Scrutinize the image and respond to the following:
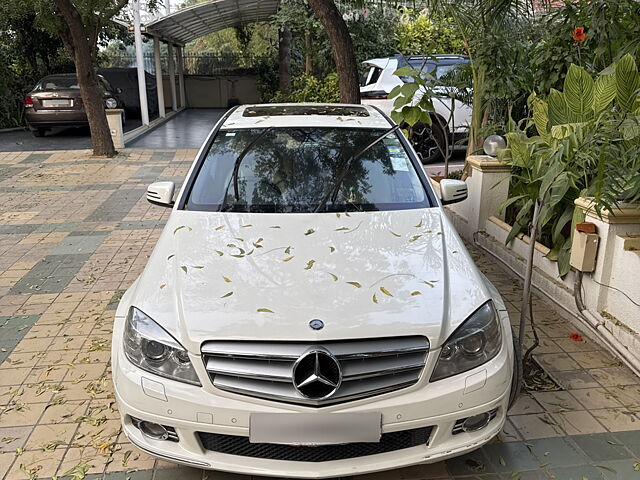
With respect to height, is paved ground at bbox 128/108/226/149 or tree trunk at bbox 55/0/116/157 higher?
tree trunk at bbox 55/0/116/157

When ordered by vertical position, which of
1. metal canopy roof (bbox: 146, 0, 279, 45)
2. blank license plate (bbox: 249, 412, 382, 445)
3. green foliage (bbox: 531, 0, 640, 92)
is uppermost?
metal canopy roof (bbox: 146, 0, 279, 45)

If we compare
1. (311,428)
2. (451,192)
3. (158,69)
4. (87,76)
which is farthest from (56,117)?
(311,428)

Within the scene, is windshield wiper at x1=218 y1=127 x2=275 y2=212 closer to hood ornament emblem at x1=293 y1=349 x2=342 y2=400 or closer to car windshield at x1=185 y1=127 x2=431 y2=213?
car windshield at x1=185 y1=127 x2=431 y2=213

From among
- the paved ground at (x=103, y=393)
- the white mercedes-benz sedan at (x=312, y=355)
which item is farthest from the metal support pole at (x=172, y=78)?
the white mercedes-benz sedan at (x=312, y=355)

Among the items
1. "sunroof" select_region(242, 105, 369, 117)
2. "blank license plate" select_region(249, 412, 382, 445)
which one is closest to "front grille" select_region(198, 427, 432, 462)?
"blank license plate" select_region(249, 412, 382, 445)

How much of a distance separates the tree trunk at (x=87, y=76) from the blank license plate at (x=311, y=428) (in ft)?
33.2

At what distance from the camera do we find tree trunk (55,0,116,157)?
10.4 meters

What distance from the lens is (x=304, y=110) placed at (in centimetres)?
429

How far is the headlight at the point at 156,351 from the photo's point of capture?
234cm

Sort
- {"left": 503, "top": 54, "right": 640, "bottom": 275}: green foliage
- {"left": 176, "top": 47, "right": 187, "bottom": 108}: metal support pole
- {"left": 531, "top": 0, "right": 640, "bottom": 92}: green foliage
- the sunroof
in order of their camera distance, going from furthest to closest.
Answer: {"left": 176, "top": 47, "right": 187, "bottom": 108}: metal support pole < {"left": 531, "top": 0, "right": 640, "bottom": 92}: green foliage < the sunroof < {"left": 503, "top": 54, "right": 640, "bottom": 275}: green foliage

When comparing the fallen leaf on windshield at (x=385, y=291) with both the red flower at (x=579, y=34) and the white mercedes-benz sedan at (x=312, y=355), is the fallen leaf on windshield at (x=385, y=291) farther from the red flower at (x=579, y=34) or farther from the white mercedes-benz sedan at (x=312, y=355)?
the red flower at (x=579, y=34)

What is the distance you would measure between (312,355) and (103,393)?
A: 5.64 feet

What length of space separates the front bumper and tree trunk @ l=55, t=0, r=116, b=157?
9711mm

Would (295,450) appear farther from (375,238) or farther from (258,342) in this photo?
(375,238)
